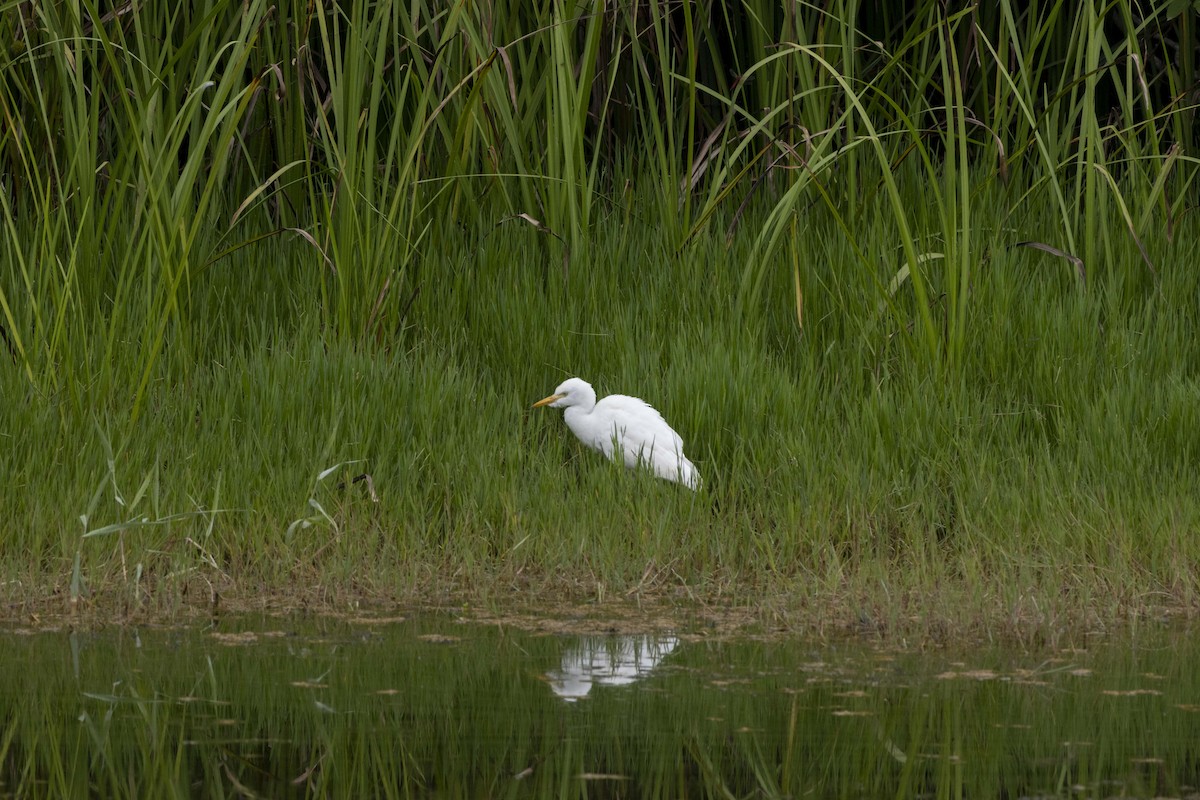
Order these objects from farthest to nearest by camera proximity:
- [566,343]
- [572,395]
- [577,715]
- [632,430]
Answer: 1. [566,343]
2. [572,395]
3. [632,430]
4. [577,715]

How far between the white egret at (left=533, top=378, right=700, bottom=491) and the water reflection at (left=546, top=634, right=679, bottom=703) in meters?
1.24

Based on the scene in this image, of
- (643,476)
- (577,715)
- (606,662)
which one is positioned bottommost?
(643,476)

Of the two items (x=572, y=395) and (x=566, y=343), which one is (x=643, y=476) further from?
(x=566, y=343)

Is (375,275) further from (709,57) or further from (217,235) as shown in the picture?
(709,57)

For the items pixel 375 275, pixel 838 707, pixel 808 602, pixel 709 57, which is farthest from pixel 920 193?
pixel 838 707

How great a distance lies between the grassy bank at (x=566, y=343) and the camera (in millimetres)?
4664

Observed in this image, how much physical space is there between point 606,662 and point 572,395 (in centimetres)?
200

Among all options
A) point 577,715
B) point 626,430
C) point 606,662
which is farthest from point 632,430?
point 577,715

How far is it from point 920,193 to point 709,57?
1.68 metres

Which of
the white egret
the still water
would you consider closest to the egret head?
the white egret

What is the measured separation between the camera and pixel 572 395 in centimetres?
566

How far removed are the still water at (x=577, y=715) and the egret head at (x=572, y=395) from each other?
1.61 m

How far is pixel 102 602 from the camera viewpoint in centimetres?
428

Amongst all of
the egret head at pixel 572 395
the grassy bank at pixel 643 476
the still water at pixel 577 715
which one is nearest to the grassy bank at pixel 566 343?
the grassy bank at pixel 643 476
